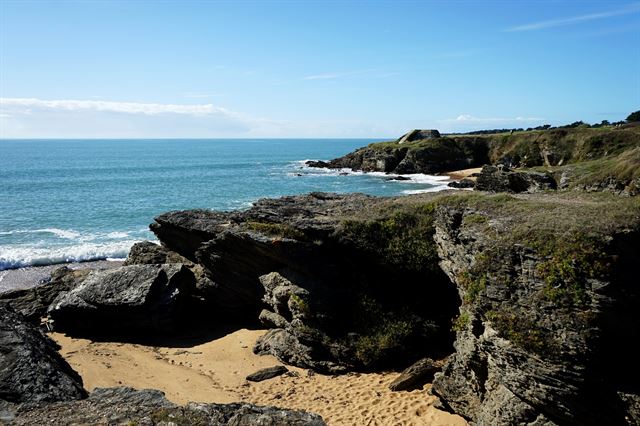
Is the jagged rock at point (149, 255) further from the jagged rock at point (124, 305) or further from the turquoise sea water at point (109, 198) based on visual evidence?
the turquoise sea water at point (109, 198)

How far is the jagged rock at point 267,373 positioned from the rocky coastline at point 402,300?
0.72 m

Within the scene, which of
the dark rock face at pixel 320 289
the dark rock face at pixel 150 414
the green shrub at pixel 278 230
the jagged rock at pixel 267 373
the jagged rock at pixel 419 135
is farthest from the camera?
the jagged rock at pixel 419 135

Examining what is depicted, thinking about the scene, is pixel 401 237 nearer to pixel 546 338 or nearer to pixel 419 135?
pixel 546 338

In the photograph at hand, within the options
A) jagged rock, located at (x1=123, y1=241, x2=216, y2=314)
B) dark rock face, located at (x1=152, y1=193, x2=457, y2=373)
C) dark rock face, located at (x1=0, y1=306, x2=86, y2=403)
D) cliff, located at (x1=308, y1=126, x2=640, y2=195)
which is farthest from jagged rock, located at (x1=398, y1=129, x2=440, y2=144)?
dark rock face, located at (x1=0, y1=306, x2=86, y2=403)

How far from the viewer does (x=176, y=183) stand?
96.6 meters

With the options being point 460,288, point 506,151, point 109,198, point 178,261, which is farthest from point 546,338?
point 506,151

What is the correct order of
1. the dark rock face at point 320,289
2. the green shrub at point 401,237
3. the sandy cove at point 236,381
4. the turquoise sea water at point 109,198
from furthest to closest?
1. the turquoise sea water at point 109,198
2. the green shrub at point 401,237
3. the dark rock face at point 320,289
4. the sandy cove at point 236,381

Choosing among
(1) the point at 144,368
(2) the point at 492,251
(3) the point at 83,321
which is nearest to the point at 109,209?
(3) the point at 83,321

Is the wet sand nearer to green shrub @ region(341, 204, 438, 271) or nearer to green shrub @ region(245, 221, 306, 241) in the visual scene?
green shrub @ region(341, 204, 438, 271)

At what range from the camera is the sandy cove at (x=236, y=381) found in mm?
15195

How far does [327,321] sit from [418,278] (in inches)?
174

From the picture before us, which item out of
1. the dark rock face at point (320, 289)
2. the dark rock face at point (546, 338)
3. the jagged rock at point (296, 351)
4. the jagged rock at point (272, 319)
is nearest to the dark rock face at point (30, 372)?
the jagged rock at point (296, 351)

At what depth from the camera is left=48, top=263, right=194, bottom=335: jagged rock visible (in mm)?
22703

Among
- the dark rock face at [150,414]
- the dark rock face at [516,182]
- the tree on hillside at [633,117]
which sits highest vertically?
the tree on hillside at [633,117]
